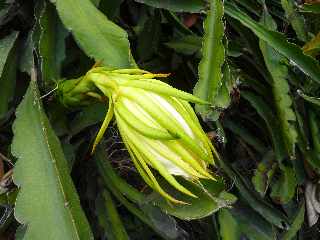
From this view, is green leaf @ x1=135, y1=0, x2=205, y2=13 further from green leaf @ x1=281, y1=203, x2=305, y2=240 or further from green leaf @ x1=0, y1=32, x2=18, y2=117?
green leaf @ x1=281, y1=203, x2=305, y2=240

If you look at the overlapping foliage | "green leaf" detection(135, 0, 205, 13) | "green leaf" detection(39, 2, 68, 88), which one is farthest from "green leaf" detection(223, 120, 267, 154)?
"green leaf" detection(39, 2, 68, 88)

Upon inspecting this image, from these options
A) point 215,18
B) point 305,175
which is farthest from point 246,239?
point 215,18

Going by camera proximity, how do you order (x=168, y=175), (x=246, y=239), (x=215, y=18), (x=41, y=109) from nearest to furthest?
1. (x=168, y=175)
2. (x=41, y=109)
3. (x=215, y=18)
4. (x=246, y=239)

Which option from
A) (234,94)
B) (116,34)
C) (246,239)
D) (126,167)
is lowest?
(246,239)

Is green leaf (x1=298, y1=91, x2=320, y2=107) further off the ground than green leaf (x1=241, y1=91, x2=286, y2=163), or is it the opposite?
green leaf (x1=298, y1=91, x2=320, y2=107)

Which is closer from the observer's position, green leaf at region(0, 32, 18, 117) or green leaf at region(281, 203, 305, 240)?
green leaf at region(0, 32, 18, 117)

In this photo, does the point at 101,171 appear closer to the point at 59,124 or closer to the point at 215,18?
the point at 59,124
